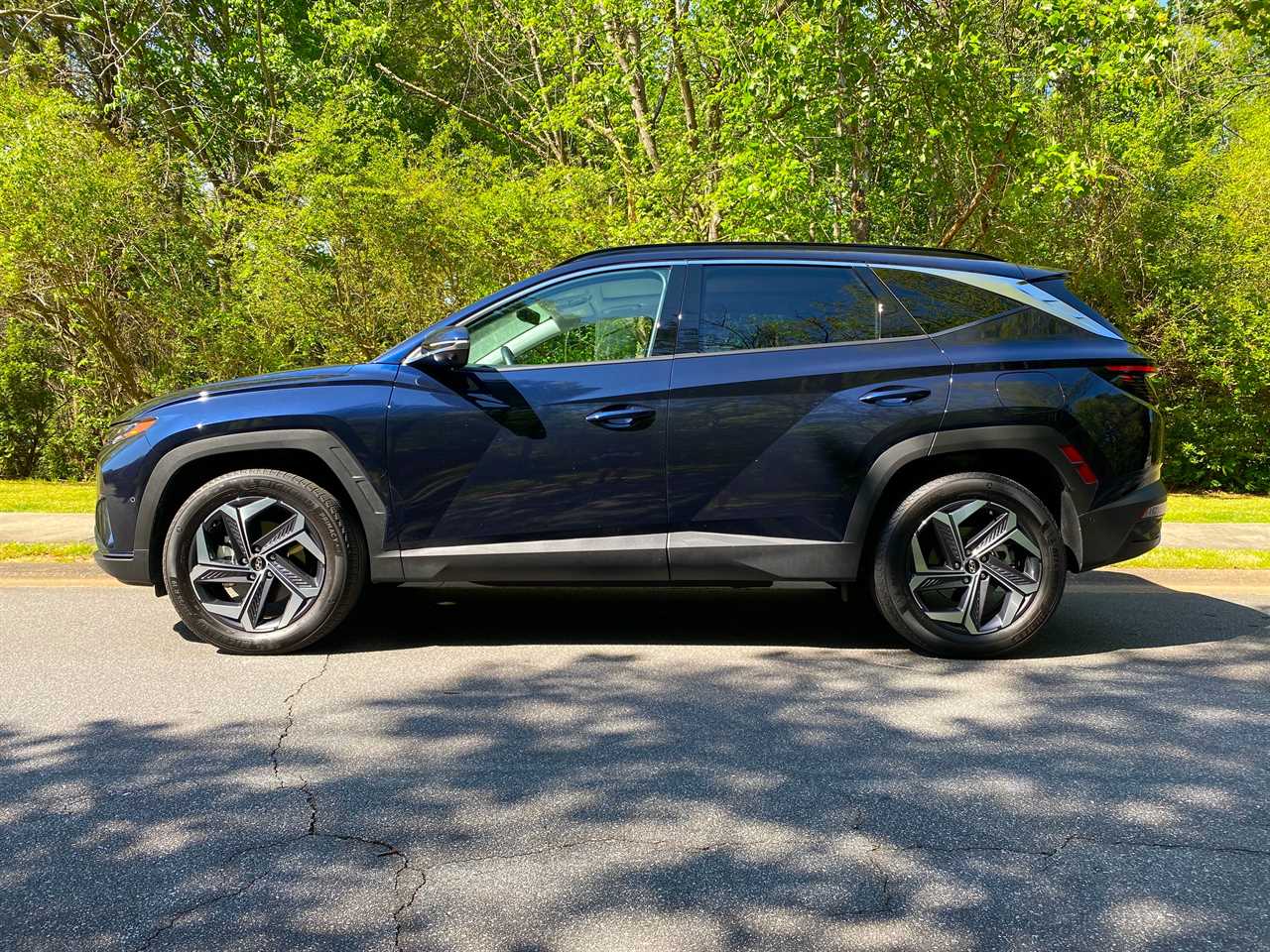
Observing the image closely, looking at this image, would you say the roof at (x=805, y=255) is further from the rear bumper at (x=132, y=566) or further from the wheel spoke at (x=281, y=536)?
the rear bumper at (x=132, y=566)

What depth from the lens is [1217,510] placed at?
10555 millimetres

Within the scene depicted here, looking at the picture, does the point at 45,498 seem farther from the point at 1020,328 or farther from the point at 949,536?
the point at 1020,328

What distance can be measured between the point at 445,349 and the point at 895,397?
2.09m

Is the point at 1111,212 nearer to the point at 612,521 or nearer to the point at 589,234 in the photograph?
the point at 589,234

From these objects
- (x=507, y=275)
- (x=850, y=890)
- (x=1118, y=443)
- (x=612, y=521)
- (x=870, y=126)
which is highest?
(x=870, y=126)

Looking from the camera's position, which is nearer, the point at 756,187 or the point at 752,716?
the point at 752,716

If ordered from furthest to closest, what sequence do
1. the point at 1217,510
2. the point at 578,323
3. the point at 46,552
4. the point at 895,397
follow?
the point at 1217,510
the point at 46,552
the point at 578,323
the point at 895,397

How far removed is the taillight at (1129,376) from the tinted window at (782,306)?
1.10 m

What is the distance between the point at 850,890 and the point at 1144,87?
10.6 meters

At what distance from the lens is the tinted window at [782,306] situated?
4707 millimetres

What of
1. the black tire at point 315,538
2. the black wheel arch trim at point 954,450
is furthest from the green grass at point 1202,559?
the black tire at point 315,538


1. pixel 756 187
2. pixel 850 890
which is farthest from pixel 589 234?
pixel 850 890

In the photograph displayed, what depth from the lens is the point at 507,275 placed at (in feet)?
42.8

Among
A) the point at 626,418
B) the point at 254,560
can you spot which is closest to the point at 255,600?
the point at 254,560
